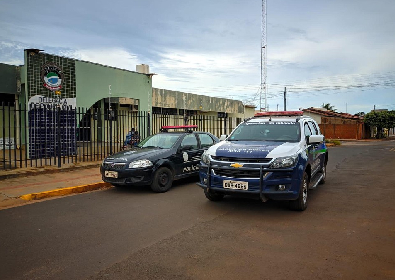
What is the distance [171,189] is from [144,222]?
8.76 ft

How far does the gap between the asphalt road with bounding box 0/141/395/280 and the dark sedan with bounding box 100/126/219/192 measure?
0.53m

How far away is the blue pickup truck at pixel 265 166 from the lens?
512 centimetres

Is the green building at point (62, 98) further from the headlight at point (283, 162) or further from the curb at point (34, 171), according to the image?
the headlight at point (283, 162)

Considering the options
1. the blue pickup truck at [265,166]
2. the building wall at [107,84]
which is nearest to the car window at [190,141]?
the blue pickup truck at [265,166]

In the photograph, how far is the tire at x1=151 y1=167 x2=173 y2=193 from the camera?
7199mm

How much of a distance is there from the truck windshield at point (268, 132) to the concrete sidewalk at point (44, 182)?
395 centimetres

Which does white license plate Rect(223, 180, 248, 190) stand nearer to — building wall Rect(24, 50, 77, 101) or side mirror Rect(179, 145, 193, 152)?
side mirror Rect(179, 145, 193, 152)

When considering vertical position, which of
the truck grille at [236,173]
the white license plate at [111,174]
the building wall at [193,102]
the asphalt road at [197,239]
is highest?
the building wall at [193,102]

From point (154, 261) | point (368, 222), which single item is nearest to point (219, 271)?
point (154, 261)

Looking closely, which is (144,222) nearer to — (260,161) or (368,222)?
(260,161)

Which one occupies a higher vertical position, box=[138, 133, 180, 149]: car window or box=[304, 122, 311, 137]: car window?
box=[304, 122, 311, 137]: car window

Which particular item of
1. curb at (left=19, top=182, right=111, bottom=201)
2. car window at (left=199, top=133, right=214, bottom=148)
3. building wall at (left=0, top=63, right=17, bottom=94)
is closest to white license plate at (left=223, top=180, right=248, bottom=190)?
car window at (left=199, top=133, right=214, bottom=148)

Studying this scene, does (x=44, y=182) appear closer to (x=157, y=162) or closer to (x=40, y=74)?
(x=157, y=162)

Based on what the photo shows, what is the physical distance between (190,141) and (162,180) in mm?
1516
